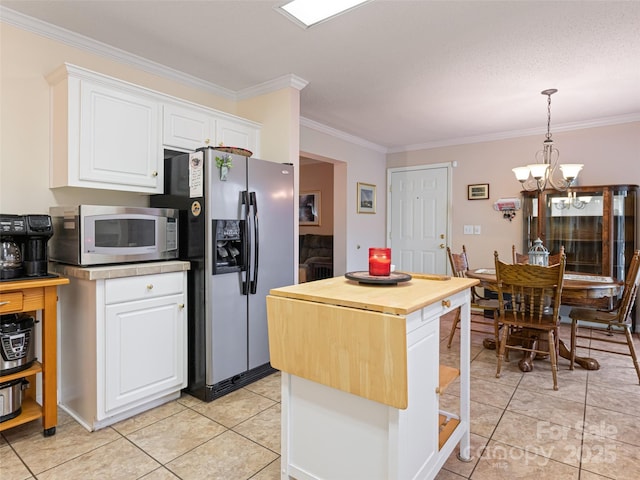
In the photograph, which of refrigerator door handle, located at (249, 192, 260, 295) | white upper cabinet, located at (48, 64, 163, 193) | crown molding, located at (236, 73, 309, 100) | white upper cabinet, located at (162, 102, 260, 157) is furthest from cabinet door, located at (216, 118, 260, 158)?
refrigerator door handle, located at (249, 192, 260, 295)

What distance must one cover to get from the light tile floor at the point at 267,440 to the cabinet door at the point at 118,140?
148cm

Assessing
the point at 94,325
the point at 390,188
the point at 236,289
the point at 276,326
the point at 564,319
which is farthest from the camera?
the point at 390,188

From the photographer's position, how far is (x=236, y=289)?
2697mm

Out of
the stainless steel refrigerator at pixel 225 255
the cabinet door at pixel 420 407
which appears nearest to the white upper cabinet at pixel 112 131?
the stainless steel refrigerator at pixel 225 255

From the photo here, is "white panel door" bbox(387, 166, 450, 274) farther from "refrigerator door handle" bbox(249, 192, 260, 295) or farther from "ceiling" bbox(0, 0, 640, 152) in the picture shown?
"refrigerator door handle" bbox(249, 192, 260, 295)

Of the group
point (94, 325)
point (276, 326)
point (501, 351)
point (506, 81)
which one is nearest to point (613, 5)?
point (506, 81)

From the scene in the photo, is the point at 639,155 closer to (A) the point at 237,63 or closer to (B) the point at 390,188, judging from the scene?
(B) the point at 390,188

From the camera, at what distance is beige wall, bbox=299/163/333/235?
727 centimetres

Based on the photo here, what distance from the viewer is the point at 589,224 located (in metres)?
4.34

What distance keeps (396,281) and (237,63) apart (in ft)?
7.43

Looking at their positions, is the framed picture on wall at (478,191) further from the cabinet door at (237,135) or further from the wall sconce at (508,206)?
the cabinet door at (237,135)

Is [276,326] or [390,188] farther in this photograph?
[390,188]

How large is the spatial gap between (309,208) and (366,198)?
207 centimetres

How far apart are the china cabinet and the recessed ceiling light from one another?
11.1 ft
